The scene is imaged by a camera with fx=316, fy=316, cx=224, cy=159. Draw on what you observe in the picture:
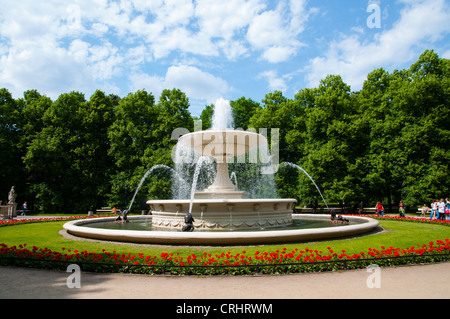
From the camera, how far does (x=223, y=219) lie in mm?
11672

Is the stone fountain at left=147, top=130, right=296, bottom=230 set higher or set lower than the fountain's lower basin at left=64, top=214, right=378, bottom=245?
higher

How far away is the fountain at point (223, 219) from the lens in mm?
9227

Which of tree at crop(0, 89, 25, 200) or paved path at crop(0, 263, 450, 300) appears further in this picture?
tree at crop(0, 89, 25, 200)

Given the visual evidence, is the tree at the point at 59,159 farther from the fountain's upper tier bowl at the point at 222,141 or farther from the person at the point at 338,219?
the person at the point at 338,219

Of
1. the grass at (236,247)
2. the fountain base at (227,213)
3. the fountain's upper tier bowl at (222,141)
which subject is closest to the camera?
the grass at (236,247)

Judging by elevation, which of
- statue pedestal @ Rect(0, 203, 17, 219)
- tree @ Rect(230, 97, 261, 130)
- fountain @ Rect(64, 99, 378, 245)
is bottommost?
statue pedestal @ Rect(0, 203, 17, 219)

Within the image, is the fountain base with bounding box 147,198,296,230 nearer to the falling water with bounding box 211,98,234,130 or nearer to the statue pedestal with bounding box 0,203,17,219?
the falling water with bounding box 211,98,234,130

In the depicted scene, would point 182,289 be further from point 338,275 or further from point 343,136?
Result: point 343,136

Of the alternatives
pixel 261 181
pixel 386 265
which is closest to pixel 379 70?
pixel 261 181

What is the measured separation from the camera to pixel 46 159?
30.6 meters

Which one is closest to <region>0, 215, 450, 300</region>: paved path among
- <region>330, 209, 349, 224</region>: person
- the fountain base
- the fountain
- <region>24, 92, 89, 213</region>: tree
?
the fountain

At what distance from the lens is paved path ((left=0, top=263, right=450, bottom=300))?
5.36 metres

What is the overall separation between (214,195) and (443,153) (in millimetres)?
19984

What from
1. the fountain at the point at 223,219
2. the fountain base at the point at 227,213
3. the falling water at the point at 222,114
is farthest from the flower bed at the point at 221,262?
the falling water at the point at 222,114
